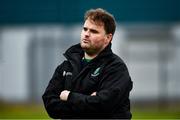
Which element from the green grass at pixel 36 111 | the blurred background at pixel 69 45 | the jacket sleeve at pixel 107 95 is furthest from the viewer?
the blurred background at pixel 69 45

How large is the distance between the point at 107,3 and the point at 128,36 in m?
1.52

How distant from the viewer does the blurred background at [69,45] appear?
2403cm

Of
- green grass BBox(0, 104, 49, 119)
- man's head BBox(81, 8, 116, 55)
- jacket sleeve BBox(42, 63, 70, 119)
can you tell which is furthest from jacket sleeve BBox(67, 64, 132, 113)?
green grass BBox(0, 104, 49, 119)

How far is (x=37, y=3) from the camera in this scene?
2694 centimetres

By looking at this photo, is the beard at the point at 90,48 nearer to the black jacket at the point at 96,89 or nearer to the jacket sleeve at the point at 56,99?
the black jacket at the point at 96,89

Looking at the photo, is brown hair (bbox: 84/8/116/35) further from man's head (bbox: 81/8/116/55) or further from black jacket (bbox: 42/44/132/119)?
black jacket (bbox: 42/44/132/119)

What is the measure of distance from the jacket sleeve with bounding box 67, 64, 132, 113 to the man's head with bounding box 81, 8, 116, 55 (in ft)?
0.74

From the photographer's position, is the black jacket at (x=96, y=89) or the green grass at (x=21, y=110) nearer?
the black jacket at (x=96, y=89)

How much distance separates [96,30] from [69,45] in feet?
55.6

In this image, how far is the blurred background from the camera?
24.0 meters

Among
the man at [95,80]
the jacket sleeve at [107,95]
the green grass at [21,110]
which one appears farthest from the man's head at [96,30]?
the green grass at [21,110]

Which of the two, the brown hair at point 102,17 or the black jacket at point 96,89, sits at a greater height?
the brown hair at point 102,17

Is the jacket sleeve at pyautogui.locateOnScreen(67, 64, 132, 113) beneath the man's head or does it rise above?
beneath

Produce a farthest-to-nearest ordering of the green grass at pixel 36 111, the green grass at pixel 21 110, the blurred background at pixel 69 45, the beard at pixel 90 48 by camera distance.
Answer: the blurred background at pixel 69 45, the green grass at pixel 21 110, the green grass at pixel 36 111, the beard at pixel 90 48
